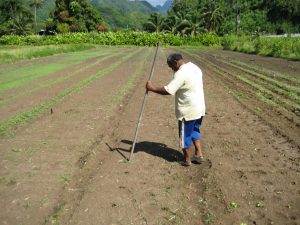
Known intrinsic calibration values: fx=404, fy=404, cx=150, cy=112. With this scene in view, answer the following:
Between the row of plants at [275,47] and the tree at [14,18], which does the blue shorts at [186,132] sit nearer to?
the row of plants at [275,47]

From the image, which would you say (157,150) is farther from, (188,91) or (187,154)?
(188,91)

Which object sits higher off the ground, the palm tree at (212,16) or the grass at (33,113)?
the palm tree at (212,16)

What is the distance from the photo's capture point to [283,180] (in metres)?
5.85

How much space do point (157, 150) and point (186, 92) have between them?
5.55ft

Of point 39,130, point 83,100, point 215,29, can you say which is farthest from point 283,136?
point 215,29

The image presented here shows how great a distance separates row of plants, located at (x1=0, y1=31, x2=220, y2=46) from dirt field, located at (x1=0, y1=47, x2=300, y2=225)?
48434 millimetres

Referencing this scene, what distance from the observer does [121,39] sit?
201 feet

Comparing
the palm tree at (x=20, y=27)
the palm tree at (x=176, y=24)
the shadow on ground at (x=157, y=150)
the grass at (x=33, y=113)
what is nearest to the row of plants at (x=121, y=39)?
the palm tree at (x=176, y=24)

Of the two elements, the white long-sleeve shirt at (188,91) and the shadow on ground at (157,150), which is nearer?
the white long-sleeve shirt at (188,91)

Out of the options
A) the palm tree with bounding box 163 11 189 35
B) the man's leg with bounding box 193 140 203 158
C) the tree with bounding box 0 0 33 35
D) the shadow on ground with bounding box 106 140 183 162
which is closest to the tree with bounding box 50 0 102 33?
the tree with bounding box 0 0 33 35

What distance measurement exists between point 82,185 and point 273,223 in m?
2.66

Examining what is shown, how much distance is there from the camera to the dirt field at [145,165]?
4.94 m

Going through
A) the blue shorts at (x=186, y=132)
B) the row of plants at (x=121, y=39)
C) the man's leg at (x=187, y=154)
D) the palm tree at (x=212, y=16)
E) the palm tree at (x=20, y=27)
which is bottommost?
the man's leg at (x=187, y=154)

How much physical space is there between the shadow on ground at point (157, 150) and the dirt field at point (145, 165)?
19 mm
